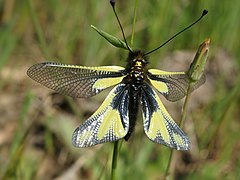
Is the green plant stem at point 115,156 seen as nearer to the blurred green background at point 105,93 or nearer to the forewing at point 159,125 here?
the forewing at point 159,125

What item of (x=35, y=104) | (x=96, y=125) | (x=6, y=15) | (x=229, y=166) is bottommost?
(x=96, y=125)

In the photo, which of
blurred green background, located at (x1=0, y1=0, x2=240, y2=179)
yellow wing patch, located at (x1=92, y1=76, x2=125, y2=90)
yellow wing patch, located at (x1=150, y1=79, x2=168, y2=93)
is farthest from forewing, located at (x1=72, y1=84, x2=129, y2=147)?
blurred green background, located at (x1=0, y1=0, x2=240, y2=179)

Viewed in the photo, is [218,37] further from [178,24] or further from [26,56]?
[26,56]

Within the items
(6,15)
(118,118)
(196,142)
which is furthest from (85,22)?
→ (118,118)

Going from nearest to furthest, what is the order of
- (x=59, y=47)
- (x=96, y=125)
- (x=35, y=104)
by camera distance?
(x=96, y=125) → (x=35, y=104) → (x=59, y=47)

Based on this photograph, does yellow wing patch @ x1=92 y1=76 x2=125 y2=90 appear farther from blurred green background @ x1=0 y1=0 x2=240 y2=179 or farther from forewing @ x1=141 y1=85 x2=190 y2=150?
blurred green background @ x1=0 y1=0 x2=240 y2=179

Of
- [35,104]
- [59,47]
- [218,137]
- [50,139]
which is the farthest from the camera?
[59,47]
